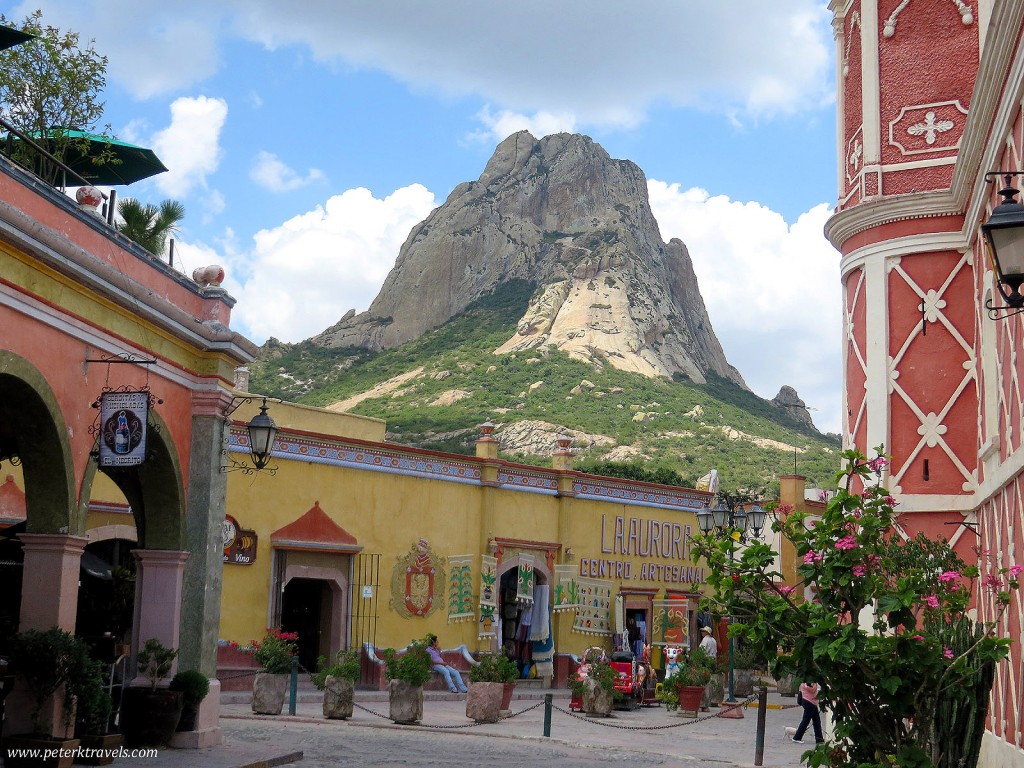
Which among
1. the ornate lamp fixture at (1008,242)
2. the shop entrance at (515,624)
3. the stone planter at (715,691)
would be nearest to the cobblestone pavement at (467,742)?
the stone planter at (715,691)

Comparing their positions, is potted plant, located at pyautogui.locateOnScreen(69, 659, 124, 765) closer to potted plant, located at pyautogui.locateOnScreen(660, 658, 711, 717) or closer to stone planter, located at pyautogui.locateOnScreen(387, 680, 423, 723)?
stone planter, located at pyautogui.locateOnScreen(387, 680, 423, 723)

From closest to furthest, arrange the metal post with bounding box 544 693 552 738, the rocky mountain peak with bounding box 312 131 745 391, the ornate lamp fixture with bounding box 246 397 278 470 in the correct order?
1. the ornate lamp fixture with bounding box 246 397 278 470
2. the metal post with bounding box 544 693 552 738
3. the rocky mountain peak with bounding box 312 131 745 391

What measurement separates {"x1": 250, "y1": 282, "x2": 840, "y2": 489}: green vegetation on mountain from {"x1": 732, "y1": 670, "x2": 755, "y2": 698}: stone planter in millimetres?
20274

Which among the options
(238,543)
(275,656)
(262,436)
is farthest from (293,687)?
(262,436)

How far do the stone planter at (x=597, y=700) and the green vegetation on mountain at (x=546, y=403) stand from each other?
91.7 ft

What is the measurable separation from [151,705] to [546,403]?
62434 mm

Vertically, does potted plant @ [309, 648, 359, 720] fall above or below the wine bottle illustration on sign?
below

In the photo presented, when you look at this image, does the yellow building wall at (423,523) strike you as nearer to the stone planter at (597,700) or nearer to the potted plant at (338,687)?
the potted plant at (338,687)

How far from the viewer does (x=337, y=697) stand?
19750 mm

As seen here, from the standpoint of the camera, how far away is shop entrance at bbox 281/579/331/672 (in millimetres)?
25422

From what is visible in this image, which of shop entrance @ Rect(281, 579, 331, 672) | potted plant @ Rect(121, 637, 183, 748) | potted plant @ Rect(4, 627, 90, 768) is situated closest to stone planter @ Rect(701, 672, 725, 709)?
shop entrance @ Rect(281, 579, 331, 672)

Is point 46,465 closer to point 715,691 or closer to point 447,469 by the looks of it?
point 447,469

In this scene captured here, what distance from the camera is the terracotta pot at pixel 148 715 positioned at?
1357cm

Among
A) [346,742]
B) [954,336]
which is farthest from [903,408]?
[346,742]
